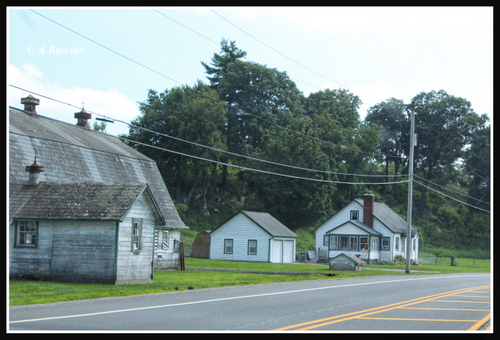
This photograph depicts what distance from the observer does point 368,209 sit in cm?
5581

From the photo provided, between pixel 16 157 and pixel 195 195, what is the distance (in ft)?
142

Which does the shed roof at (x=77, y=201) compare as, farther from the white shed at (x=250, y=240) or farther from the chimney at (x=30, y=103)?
the white shed at (x=250, y=240)

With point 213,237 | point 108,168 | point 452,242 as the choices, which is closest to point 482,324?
point 108,168

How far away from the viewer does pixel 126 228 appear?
69.0 feet

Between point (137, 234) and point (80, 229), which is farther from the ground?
point (80, 229)

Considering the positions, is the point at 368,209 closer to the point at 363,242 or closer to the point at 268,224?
the point at 363,242

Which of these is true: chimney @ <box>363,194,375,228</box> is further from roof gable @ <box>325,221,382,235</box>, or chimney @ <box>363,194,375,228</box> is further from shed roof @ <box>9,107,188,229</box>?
shed roof @ <box>9,107,188,229</box>

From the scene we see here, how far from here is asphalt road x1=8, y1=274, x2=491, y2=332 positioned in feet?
37.4

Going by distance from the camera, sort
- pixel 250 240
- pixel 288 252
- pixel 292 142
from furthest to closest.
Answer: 1. pixel 292 142
2. pixel 288 252
3. pixel 250 240

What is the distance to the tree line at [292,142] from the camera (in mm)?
62125

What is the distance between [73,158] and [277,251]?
78.6ft

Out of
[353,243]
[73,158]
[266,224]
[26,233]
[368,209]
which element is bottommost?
[353,243]

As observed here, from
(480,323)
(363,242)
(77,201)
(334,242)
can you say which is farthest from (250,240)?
(480,323)

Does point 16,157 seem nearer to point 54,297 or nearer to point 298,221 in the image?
→ point 54,297
